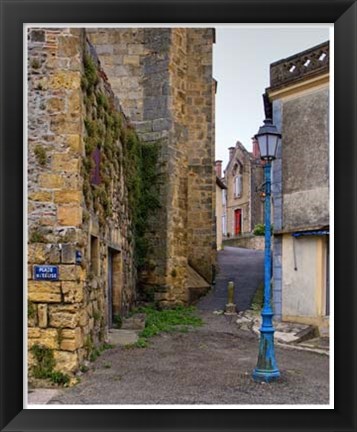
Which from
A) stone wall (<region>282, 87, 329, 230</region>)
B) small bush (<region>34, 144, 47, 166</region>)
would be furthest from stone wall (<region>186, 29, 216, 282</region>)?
small bush (<region>34, 144, 47, 166</region>)

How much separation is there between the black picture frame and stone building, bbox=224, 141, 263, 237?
31.6 m

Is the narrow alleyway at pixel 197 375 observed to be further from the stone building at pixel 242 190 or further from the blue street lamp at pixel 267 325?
the stone building at pixel 242 190

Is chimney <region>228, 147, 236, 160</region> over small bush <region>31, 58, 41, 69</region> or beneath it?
over

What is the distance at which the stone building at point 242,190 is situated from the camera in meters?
35.4

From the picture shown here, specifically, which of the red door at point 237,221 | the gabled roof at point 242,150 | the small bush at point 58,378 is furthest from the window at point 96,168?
the red door at point 237,221

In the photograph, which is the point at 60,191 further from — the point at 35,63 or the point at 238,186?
the point at 238,186

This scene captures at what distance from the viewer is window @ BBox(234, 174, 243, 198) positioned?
3710cm

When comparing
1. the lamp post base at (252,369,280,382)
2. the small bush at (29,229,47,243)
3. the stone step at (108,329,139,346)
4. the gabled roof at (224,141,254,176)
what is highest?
the gabled roof at (224,141,254,176)

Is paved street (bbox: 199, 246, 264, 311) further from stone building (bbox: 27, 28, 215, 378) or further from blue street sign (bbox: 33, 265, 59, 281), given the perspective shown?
blue street sign (bbox: 33, 265, 59, 281)

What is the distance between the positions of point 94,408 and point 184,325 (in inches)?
326

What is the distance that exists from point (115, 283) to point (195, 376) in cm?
364
